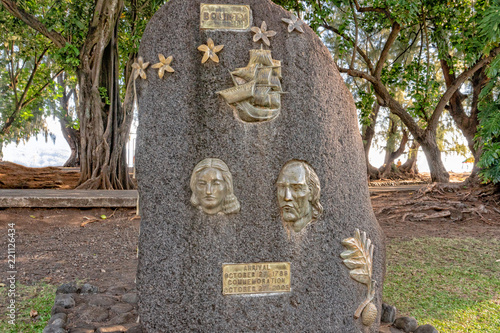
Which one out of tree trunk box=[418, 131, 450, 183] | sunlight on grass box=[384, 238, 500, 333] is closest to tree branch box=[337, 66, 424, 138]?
tree trunk box=[418, 131, 450, 183]

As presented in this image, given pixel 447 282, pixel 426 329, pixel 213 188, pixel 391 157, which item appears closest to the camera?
pixel 213 188

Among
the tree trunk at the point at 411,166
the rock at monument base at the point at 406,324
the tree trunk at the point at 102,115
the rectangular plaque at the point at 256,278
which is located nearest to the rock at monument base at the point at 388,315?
the rock at monument base at the point at 406,324

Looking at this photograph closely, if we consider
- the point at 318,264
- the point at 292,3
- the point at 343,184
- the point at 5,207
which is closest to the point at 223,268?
the point at 318,264

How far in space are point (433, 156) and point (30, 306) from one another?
24.7 feet

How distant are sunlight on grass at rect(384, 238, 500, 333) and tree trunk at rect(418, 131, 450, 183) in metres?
2.85

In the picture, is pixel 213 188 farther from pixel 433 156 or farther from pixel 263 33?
pixel 433 156

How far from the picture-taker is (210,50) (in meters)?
2.35

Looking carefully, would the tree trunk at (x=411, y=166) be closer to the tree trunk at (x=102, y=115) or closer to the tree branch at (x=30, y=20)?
the tree trunk at (x=102, y=115)

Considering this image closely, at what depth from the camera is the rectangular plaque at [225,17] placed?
239 cm

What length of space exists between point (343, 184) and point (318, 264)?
533mm

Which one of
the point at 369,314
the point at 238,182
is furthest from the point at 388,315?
the point at 238,182

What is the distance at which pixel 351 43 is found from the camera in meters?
7.40

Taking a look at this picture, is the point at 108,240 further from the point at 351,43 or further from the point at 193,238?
the point at 351,43

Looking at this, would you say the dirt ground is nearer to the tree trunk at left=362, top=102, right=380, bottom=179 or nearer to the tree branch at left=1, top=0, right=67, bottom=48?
the tree branch at left=1, top=0, right=67, bottom=48
